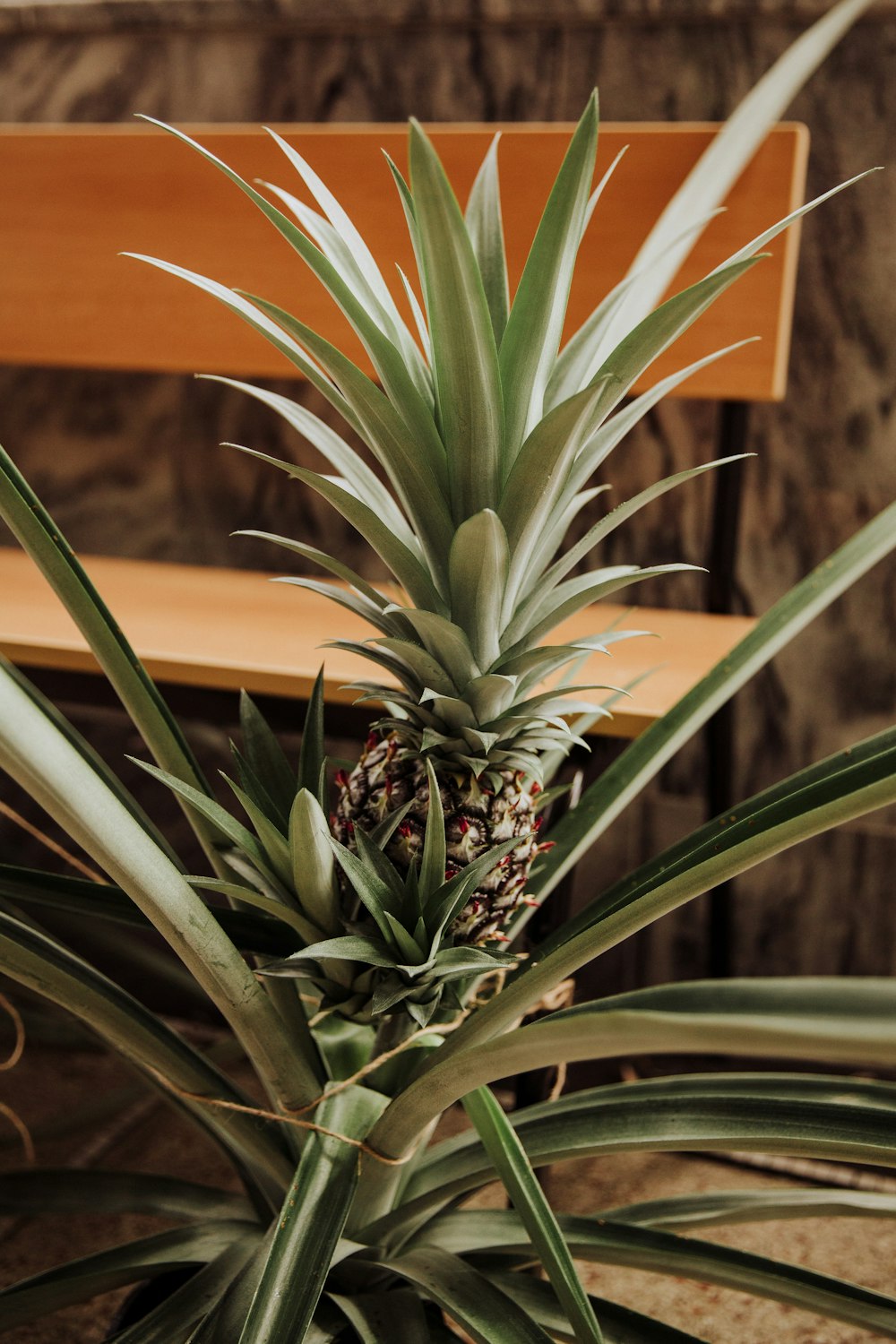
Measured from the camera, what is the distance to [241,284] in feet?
4.22

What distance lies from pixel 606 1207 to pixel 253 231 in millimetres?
1086

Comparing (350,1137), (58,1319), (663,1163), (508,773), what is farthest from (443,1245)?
(663,1163)

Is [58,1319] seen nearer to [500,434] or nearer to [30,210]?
[500,434]

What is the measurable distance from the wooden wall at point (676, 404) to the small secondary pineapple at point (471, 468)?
73 centimetres

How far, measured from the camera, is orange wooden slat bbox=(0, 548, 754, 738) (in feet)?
3.09

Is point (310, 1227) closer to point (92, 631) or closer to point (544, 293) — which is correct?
point (92, 631)

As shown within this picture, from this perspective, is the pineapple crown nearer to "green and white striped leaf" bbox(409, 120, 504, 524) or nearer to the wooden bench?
"green and white striped leaf" bbox(409, 120, 504, 524)

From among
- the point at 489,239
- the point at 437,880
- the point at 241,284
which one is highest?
the point at 241,284

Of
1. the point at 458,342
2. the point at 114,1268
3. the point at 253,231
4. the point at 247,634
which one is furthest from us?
the point at 253,231

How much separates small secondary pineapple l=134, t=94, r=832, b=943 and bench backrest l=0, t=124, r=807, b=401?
1.91ft

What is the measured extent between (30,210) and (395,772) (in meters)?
1.07

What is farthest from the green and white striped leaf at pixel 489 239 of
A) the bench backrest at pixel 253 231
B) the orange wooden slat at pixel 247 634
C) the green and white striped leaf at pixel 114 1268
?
the bench backrest at pixel 253 231

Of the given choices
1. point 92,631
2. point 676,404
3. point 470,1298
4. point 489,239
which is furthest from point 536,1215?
point 676,404

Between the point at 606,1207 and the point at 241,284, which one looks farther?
the point at 241,284
